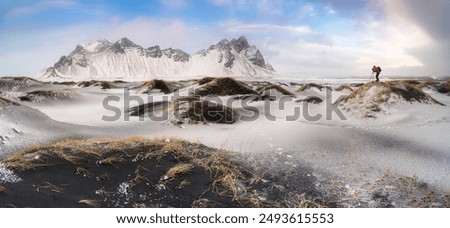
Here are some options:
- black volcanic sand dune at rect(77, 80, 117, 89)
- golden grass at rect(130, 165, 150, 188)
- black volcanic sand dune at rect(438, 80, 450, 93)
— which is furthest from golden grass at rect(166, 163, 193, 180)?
black volcanic sand dune at rect(77, 80, 117, 89)

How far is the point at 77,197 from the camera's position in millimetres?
3914

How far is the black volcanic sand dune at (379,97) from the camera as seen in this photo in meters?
8.64

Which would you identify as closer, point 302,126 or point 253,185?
point 253,185

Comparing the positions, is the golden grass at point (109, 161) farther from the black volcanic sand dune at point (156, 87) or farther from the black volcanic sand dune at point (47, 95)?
the black volcanic sand dune at point (156, 87)

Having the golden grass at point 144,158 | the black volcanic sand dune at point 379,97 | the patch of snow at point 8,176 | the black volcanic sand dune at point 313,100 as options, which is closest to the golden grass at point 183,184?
the golden grass at point 144,158

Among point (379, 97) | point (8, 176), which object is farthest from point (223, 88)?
point (8, 176)

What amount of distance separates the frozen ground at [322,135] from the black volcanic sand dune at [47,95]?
61.1 inches

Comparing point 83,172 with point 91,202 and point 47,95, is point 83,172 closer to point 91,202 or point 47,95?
point 91,202

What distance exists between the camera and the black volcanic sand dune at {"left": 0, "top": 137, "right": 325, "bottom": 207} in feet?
13.0

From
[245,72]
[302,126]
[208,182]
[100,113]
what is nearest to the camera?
[208,182]

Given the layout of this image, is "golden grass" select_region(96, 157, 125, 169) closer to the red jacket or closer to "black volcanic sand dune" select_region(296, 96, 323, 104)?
the red jacket
